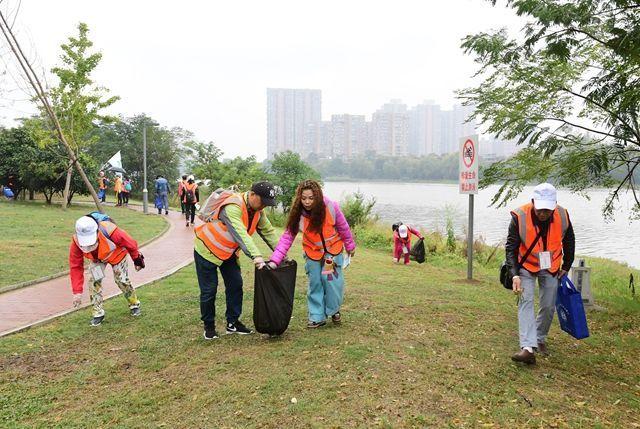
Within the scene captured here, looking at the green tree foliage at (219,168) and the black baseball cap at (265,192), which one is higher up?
the green tree foliage at (219,168)

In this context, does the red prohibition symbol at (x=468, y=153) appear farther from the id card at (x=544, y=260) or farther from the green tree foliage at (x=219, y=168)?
the green tree foliage at (x=219, y=168)

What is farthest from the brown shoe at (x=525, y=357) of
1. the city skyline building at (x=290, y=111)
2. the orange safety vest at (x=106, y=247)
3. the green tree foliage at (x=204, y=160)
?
the city skyline building at (x=290, y=111)

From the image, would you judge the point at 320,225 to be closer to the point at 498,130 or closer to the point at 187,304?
the point at 187,304

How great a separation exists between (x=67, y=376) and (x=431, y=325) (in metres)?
3.71

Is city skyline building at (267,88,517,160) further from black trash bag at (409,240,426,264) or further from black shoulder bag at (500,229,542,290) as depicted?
black shoulder bag at (500,229,542,290)

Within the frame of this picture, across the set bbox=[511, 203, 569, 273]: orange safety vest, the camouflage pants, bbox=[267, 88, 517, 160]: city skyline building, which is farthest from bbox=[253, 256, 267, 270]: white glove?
bbox=[267, 88, 517, 160]: city skyline building

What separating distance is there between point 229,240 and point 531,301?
286cm

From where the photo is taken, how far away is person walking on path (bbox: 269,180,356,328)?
16.4ft

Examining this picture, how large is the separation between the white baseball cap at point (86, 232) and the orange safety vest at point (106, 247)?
0.41 ft

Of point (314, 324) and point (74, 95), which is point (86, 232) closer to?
point (314, 324)

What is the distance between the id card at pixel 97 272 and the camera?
5.67 metres

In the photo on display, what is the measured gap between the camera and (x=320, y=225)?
16.8 ft

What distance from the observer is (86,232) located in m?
5.38

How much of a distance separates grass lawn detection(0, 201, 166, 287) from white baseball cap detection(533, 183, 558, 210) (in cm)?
775
